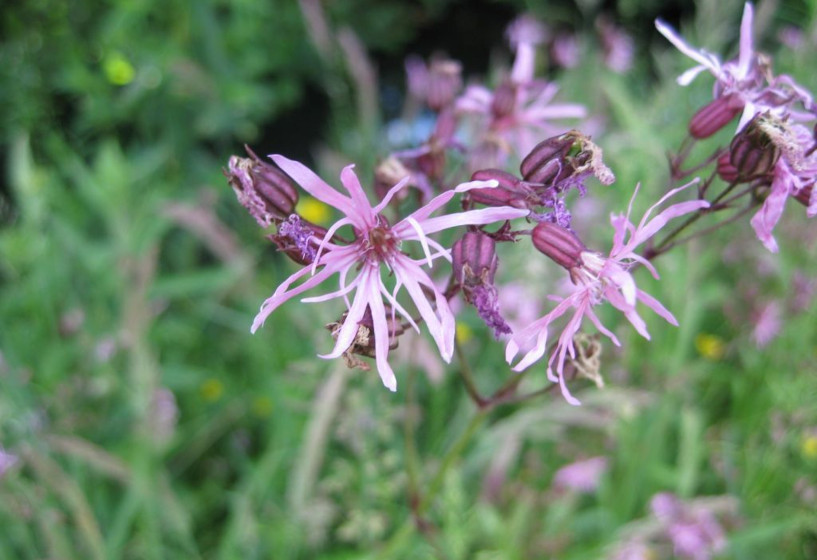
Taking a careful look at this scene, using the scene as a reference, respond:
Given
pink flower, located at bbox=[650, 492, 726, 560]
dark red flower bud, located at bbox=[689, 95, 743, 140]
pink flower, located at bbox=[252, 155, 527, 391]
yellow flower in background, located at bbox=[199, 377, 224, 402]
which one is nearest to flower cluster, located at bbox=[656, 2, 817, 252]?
dark red flower bud, located at bbox=[689, 95, 743, 140]

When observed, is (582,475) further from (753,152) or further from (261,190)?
(261,190)

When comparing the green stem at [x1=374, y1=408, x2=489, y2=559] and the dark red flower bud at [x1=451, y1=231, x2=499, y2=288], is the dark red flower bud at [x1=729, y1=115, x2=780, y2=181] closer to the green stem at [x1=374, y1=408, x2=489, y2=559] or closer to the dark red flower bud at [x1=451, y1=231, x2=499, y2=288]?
the dark red flower bud at [x1=451, y1=231, x2=499, y2=288]

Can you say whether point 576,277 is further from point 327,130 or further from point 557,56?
point 327,130

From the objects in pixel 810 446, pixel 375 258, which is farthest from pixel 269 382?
pixel 810 446

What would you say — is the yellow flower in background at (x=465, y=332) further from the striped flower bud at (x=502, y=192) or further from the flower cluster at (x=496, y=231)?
the striped flower bud at (x=502, y=192)

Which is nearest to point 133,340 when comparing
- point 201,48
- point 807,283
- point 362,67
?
point 362,67
